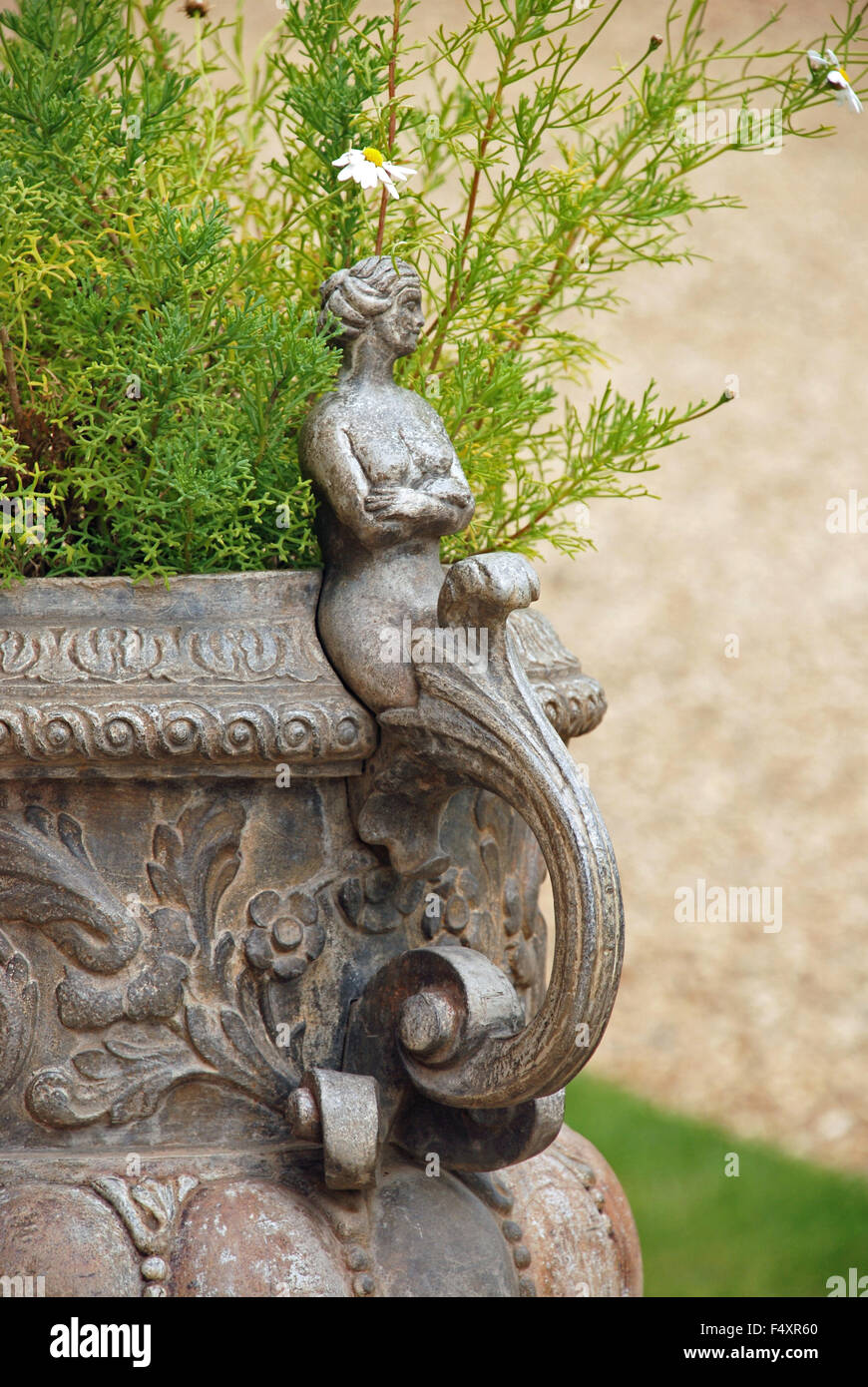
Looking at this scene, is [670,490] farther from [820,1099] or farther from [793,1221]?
[793,1221]

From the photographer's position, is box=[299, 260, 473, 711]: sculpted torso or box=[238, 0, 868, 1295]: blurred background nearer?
box=[299, 260, 473, 711]: sculpted torso

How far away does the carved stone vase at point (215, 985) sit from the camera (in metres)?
1.00

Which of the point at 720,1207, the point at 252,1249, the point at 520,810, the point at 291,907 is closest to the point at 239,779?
the point at 291,907

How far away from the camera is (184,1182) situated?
3.35 feet

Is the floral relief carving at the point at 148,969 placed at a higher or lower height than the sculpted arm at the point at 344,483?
lower

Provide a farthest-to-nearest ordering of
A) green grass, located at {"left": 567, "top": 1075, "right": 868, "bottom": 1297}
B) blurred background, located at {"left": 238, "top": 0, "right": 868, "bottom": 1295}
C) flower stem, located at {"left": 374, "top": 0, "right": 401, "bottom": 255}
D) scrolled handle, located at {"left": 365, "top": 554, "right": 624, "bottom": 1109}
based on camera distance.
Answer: blurred background, located at {"left": 238, "top": 0, "right": 868, "bottom": 1295} → green grass, located at {"left": 567, "top": 1075, "right": 868, "bottom": 1297} → flower stem, located at {"left": 374, "top": 0, "right": 401, "bottom": 255} → scrolled handle, located at {"left": 365, "top": 554, "right": 624, "bottom": 1109}

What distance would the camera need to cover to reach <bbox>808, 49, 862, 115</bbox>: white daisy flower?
1.13 m

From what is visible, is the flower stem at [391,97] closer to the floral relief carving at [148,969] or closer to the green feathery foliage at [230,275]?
the green feathery foliage at [230,275]

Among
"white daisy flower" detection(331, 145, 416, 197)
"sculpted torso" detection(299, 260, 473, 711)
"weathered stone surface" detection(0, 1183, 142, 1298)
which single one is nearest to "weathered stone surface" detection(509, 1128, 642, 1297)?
"weathered stone surface" detection(0, 1183, 142, 1298)

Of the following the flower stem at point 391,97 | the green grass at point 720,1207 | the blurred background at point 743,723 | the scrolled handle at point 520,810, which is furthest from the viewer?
the blurred background at point 743,723

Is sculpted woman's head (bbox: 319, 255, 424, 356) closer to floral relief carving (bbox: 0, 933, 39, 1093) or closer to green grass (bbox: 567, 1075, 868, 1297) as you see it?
floral relief carving (bbox: 0, 933, 39, 1093)

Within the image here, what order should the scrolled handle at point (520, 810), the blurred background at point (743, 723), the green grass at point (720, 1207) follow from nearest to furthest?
the scrolled handle at point (520, 810) < the green grass at point (720, 1207) < the blurred background at point (743, 723)

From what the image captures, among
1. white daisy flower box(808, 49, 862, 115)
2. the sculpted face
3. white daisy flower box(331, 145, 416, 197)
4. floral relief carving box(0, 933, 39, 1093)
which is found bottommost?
floral relief carving box(0, 933, 39, 1093)

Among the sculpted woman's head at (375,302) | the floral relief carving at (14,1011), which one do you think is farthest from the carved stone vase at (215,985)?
the sculpted woman's head at (375,302)
